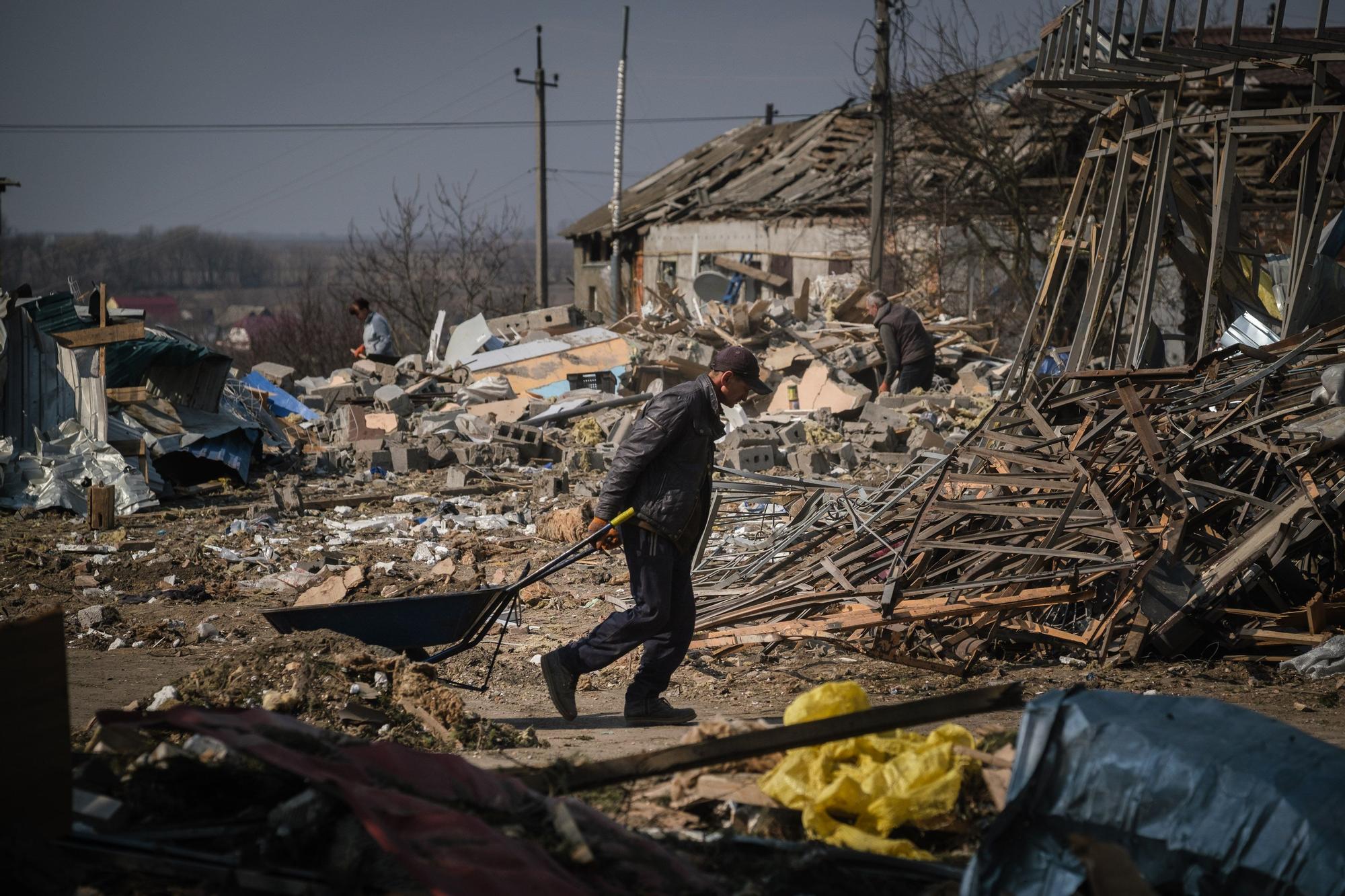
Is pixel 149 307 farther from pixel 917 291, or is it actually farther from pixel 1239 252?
pixel 1239 252

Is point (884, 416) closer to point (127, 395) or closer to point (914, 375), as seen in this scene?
point (914, 375)

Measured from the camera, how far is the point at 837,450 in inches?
512

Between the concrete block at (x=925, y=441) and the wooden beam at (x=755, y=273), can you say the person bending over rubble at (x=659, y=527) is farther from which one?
the wooden beam at (x=755, y=273)

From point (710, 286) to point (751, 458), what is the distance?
12.6 meters

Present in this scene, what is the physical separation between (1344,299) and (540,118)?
29.6m

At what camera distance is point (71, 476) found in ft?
38.0

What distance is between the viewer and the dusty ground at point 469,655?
18.1 feet

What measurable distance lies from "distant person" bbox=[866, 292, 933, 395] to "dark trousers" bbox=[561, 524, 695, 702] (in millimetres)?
11204

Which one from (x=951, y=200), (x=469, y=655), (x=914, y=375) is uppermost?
(x=951, y=200)

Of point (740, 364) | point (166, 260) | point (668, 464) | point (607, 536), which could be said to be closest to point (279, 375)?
point (607, 536)

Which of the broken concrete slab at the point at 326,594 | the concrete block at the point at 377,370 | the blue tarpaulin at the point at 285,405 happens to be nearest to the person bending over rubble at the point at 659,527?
the broken concrete slab at the point at 326,594

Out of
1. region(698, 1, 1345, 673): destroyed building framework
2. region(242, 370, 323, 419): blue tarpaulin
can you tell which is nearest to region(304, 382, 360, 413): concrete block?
region(242, 370, 323, 419): blue tarpaulin

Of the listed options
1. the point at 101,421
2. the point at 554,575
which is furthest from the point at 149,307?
the point at 554,575

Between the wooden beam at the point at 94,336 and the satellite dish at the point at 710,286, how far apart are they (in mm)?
13772
